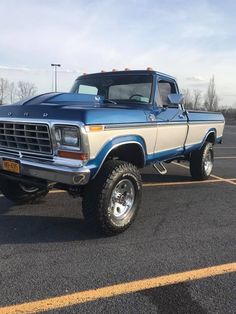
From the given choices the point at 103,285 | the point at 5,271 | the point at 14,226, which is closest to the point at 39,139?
the point at 14,226

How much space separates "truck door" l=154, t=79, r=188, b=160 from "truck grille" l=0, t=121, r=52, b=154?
1957 millimetres

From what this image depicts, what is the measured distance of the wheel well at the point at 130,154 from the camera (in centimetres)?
555

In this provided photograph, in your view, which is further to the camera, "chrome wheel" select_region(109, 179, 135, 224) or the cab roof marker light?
"chrome wheel" select_region(109, 179, 135, 224)

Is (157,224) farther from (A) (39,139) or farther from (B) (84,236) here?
(A) (39,139)

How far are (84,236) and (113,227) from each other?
376mm

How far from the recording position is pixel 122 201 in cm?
550

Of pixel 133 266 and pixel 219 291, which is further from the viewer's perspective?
pixel 133 266

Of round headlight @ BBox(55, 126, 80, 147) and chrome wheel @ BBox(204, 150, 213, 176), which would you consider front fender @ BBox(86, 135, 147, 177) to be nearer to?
round headlight @ BBox(55, 126, 80, 147)

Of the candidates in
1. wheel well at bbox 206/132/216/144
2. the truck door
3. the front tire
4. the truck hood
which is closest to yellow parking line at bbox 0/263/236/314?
the front tire

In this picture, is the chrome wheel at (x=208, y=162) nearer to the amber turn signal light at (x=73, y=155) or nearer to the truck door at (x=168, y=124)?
the truck door at (x=168, y=124)

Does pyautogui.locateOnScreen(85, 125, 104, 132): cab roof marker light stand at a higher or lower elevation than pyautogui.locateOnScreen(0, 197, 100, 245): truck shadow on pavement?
higher

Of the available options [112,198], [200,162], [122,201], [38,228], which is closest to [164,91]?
[200,162]

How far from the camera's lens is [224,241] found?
5.17 m

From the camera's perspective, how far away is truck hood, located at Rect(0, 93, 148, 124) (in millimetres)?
4785
